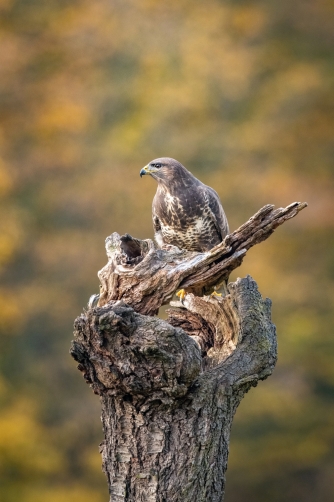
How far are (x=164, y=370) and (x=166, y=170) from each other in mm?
2297

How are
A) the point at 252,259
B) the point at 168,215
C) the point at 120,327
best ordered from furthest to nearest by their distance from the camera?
1. the point at 252,259
2. the point at 168,215
3. the point at 120,327

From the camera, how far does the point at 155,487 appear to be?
267 centimetres

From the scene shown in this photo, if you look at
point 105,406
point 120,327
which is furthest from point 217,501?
point 120,327

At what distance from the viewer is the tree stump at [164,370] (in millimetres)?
2557

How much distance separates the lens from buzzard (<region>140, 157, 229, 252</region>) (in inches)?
179

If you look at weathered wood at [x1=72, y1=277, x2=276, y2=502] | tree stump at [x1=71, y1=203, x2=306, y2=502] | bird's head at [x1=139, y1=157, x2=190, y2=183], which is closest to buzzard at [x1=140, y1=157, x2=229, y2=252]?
bird's head at [x1=139, y1=157, x2=190, y2=183]

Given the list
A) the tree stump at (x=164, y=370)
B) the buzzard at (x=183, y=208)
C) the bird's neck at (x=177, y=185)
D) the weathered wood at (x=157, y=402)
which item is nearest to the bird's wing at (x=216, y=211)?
the buzzard at (x=183, y=208)

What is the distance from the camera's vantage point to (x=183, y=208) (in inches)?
179

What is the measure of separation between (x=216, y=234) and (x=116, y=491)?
7.78 feet

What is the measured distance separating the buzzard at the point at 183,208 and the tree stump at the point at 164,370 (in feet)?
4.45

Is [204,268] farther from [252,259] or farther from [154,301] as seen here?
[252,259]

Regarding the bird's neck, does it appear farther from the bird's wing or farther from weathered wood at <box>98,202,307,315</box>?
weathered wood at <box>98,202,307,315</box>

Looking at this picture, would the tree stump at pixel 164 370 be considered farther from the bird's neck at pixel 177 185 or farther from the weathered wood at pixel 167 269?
the bird's neck at pixel 177 185

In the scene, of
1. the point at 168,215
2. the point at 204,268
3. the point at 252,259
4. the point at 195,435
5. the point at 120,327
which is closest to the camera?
the point at 120,327
